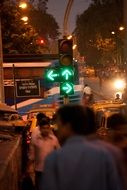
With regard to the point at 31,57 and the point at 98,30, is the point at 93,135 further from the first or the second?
the point at 98,30

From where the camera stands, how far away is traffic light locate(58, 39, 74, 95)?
1722cm

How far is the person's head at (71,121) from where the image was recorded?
4562 millimetres

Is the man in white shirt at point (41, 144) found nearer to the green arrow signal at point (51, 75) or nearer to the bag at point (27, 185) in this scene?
the bag at point (27, 185)

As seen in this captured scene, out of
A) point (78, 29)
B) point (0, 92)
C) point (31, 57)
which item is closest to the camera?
point (0, 92)

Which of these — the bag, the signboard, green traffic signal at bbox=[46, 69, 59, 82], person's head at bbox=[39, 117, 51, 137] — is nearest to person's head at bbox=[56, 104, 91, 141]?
person's head at bbox=[39, 117, 51, 137]

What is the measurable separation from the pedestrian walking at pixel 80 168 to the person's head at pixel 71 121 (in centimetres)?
5

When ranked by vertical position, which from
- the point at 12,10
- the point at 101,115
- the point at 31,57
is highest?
the point at 12,10

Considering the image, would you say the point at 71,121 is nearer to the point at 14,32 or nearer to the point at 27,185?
the point at 27,185

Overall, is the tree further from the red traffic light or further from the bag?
the bag

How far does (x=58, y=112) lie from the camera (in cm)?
468

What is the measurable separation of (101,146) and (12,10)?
41.3 meters

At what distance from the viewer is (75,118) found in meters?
4.57

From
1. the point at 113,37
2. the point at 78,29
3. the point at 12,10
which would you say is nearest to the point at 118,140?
the point at 12,10

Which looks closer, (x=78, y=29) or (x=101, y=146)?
(x=101, y=146)
